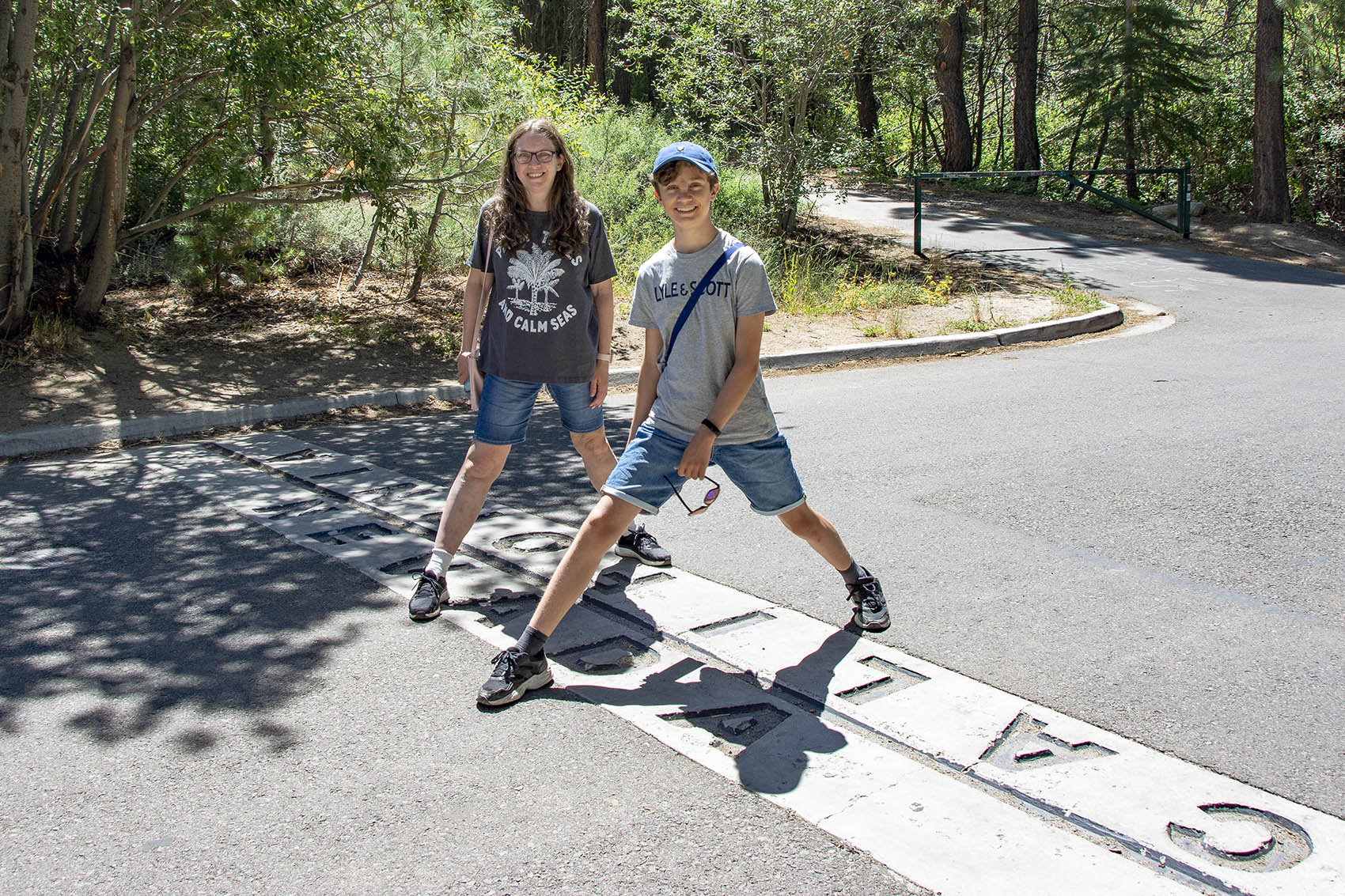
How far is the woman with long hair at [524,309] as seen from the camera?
14.1 ft

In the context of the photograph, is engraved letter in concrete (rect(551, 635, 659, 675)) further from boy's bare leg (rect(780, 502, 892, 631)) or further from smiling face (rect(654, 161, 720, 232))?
smiling face (rect(654, 161, 720, 232))

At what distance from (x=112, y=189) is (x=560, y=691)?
7.75 m

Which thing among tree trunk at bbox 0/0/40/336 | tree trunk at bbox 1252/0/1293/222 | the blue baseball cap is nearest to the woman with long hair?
the blue baseball cap

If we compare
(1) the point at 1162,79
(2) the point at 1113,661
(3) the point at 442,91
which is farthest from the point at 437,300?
(1) the point at 1162,79

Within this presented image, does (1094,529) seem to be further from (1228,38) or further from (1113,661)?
(1228,38)

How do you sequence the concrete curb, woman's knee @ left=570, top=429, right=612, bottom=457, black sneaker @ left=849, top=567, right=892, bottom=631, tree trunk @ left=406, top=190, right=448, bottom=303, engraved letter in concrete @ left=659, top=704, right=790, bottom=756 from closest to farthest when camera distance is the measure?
1. engraved letter in concrete @ left=659, top=704, right=790, bottom=756
2. black sneaker @ left=849, top=567, right=892, bottom=631
3. woman's knee @ left=570, top=429, right=612, bottom=457
4. the concrete curb
5. tree trunk @ left=406, top=190, right=448, bottom=303

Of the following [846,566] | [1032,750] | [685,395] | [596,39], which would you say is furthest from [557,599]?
[596,39]

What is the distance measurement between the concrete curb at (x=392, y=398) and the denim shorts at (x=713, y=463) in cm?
342

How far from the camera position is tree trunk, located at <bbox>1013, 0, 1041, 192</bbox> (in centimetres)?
2516

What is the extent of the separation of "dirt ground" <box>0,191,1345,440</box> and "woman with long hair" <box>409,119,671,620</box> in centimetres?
469

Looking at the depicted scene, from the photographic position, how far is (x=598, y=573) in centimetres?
487

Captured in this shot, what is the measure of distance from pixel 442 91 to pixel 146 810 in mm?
9044

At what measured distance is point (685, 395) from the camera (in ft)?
12.2

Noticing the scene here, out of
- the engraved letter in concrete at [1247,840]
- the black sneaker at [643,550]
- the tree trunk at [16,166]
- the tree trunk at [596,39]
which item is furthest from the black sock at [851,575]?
the tree trunk at [596,39]
